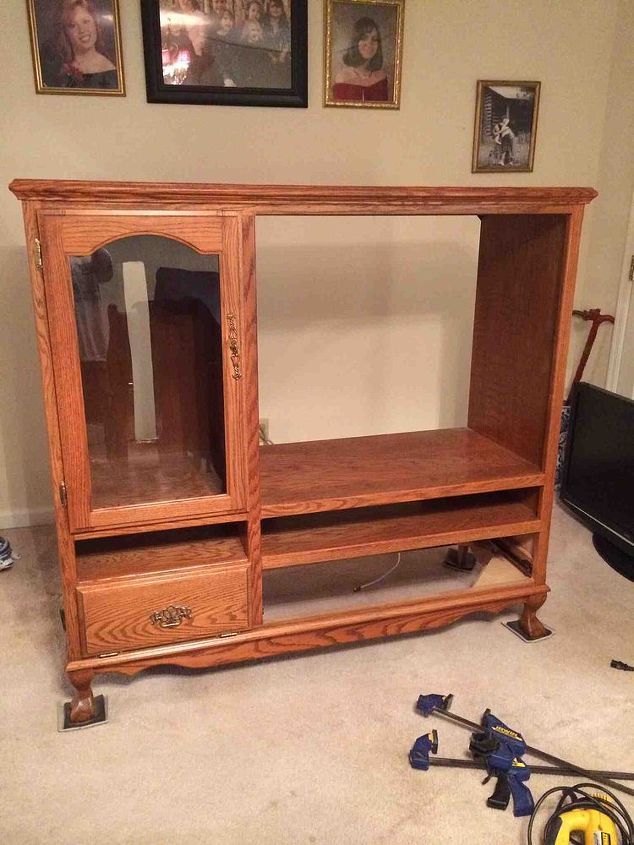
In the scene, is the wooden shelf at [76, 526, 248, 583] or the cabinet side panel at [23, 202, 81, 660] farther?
the wooden shelf at [76, 526, 248, 583]

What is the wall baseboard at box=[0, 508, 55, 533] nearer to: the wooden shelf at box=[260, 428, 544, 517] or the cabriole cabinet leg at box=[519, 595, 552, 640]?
the wooden shelf at box=[260, 428, 544, 517]

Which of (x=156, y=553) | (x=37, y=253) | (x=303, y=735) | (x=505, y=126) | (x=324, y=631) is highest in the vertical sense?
(x=505, y=126)

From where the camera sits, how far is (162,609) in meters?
1.66

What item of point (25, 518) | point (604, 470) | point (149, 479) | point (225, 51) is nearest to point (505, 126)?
point (225, 51)

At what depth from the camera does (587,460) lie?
2518 millimetres

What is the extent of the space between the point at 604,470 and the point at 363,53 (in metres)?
1.68

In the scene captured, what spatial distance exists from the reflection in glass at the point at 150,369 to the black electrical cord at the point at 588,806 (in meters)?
0.97

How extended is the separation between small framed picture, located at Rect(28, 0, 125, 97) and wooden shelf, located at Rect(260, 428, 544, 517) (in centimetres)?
131

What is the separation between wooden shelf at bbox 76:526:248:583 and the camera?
1652mm

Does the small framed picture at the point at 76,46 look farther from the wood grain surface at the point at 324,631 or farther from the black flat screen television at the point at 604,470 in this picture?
the black flat screen television at the point at 604,470

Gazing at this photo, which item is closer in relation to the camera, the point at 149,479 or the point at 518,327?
the point at 149,479

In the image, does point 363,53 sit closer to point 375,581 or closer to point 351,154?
point 351,154

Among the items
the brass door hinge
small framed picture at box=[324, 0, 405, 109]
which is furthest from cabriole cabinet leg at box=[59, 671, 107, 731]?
small framed picture at box=[324, 0, 405, 109]

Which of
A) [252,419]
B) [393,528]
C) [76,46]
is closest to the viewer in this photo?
[252,419]
